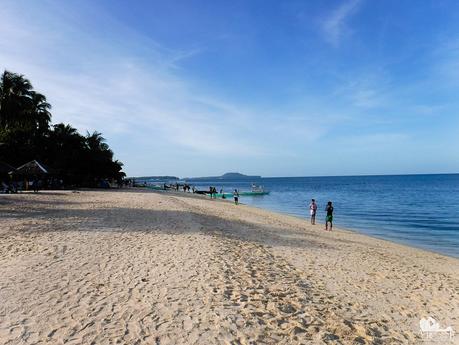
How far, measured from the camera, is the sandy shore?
5.04 metres

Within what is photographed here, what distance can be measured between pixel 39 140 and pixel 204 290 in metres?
46.5

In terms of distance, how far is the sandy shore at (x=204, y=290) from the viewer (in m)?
5.04

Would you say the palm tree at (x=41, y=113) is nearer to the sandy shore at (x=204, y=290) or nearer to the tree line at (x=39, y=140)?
the tree line at (x=39, y=140)

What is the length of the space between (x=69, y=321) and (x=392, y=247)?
13.9 meters

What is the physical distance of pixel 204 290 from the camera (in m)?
6.64

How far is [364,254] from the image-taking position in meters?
12.3

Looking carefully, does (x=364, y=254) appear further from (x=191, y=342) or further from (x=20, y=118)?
(x=20, y=118)

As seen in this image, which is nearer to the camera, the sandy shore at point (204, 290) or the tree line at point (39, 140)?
the sandy shore at point (204, 290)

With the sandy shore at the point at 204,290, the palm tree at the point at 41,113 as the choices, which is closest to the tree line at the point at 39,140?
the palm tree at the point at 41,113

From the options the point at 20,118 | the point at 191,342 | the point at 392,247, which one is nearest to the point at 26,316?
the point at 191,342

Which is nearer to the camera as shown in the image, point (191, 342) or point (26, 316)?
point (191, 342)

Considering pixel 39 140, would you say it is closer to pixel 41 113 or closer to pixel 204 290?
pixel 41 113

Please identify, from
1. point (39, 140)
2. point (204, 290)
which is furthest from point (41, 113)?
point (204, 290)

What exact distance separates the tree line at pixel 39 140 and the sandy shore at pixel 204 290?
1179 inches
